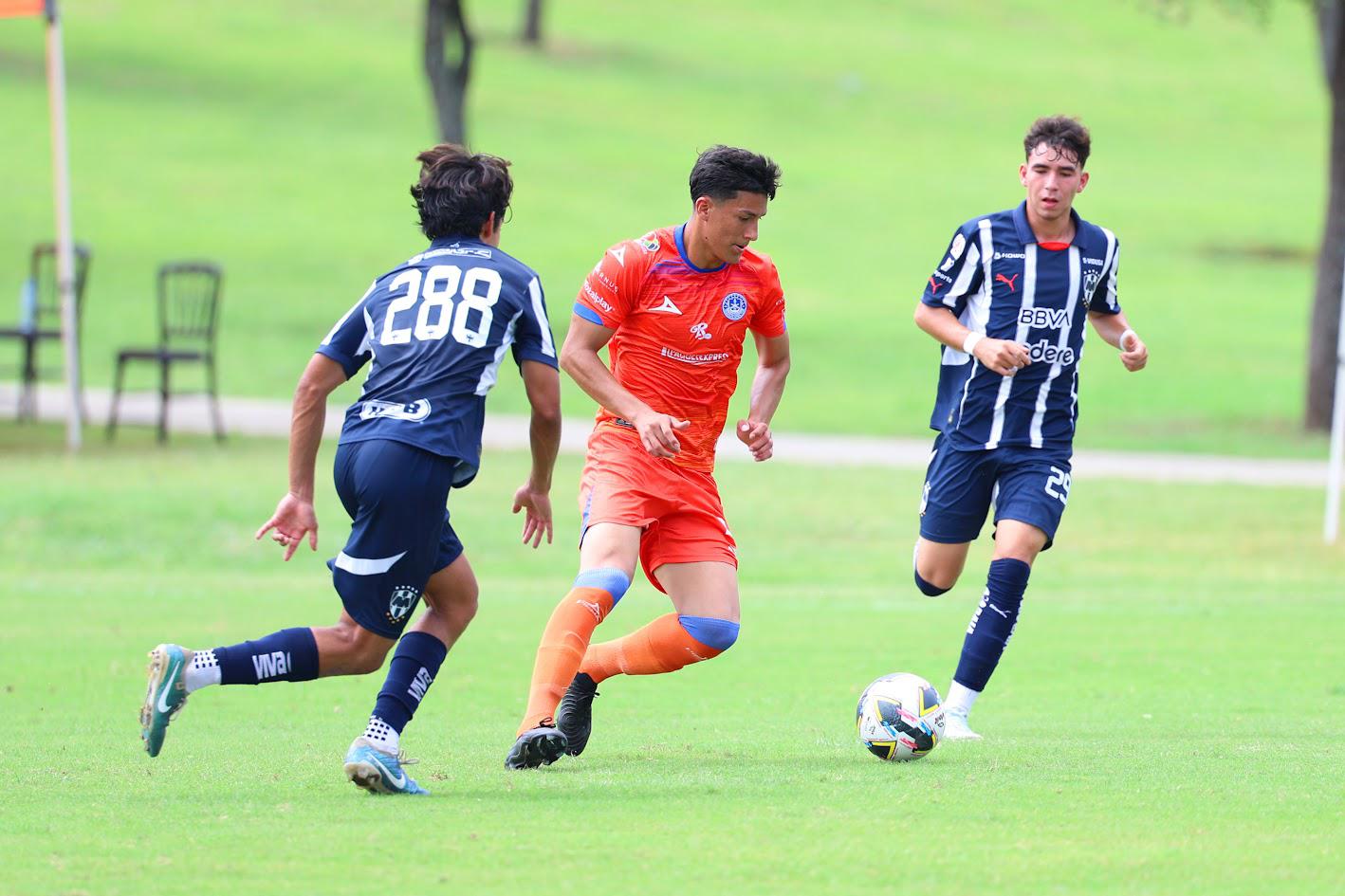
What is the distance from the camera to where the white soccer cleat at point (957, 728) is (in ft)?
24.9

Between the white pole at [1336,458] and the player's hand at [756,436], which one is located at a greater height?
the player's hand at [756,436]

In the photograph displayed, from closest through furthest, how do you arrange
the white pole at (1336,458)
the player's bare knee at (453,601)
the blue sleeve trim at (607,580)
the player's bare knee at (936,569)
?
the player's bare knee at (453,601), the blue sleeve trim at (607,580), the player's bare knee at (936,569), the white pole at (1336,458)

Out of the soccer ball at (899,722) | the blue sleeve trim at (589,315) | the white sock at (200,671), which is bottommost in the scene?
the soccer ball at (899,722)

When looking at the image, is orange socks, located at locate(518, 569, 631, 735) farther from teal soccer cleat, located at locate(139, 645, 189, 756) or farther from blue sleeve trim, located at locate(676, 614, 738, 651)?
teal soccer cleat, located at locate(139, 645, 189, 756)

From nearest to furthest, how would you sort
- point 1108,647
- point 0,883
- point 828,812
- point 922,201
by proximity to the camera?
1. point 0,883
2. point 828,812
3. point 1108,647
4. point 922,201

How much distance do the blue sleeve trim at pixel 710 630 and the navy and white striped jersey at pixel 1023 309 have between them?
1488 mm

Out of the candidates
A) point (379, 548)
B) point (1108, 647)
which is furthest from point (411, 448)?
point (1108, 647)

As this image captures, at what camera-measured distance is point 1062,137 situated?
772 centimetres

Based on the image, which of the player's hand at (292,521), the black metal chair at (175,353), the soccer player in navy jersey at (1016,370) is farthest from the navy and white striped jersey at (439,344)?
the black metal chair at (175,353)

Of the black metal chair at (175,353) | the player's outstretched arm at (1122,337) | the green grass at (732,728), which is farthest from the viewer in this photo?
the black metal chair at (175,353)

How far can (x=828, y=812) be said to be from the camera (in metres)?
5.76

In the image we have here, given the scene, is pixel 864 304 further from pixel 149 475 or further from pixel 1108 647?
pixel 1108 647

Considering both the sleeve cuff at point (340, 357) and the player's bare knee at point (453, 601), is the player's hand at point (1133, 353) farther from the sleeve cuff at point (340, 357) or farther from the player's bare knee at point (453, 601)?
the sleeve cuff at point (340, 357)

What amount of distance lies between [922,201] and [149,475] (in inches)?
1304
